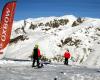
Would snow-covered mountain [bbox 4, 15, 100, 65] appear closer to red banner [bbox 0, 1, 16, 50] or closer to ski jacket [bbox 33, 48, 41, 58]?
ski jacket [bbox 33, 48, 41, 58]

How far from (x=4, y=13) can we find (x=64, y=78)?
33.1 ft

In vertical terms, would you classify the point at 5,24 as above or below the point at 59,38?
below

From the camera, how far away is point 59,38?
69.2m

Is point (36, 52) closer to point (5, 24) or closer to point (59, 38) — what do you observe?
point (5, 24)

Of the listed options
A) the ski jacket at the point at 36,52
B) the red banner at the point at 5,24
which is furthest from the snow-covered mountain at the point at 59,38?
the red banner at the point at 5,24

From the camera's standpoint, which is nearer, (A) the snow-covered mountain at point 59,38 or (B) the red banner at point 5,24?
(B) the red banner at point 5,24

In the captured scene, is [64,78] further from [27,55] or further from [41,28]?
[41,28]

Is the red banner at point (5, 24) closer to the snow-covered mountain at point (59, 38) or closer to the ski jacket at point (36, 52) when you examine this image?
the ski jacket at point (36, 52)

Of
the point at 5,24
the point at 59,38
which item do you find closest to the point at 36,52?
the point at 5,24

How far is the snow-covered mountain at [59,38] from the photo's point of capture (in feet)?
203

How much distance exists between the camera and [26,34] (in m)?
78.8

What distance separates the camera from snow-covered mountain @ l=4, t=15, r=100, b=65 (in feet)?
203

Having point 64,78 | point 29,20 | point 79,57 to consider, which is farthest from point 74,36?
point 64,78

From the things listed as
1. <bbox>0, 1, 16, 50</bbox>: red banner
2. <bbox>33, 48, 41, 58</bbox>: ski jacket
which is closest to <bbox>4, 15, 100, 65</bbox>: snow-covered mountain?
<bbox>33, 48, 41, 58</bbox>: ski jacket
